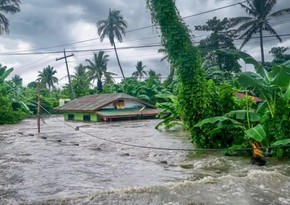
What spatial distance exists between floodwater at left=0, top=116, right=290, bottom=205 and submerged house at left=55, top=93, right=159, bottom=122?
56.9ft

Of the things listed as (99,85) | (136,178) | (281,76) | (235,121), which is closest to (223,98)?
(235,121)

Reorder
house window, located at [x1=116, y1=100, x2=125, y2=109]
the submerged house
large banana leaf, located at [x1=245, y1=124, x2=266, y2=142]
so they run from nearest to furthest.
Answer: large banana leaf, located at [x1=245, y1=124, x2=266, y2=142] < the submerged house < house window, located at [x1=116, y1=100, x2=125, y2=109]

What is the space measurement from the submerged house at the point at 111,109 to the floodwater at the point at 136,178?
56.9 feet

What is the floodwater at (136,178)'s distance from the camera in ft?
21.8

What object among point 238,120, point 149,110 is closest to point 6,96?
point 149,110

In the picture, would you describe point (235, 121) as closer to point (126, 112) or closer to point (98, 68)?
point (126, 112)

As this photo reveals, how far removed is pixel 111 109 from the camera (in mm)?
32719

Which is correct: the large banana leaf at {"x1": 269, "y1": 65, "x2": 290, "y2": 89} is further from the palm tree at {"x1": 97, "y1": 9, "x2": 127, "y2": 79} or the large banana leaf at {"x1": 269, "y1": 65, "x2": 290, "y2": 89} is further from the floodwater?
the palm tree at {"x1": 97, "y1": 9, "x2": 127, "y2": 79}

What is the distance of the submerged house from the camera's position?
3162cm

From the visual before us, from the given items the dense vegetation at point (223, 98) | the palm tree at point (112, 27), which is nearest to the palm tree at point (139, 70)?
the palm tree at point (112, 27)

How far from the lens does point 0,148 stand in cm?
1537

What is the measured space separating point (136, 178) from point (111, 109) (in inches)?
959

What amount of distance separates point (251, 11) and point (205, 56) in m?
8.06

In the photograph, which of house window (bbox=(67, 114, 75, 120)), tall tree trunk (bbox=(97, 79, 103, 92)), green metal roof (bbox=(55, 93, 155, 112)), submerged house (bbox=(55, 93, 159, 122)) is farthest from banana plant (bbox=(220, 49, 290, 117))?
tall tree trunk (bbox=(97, 79, 103, 92))
